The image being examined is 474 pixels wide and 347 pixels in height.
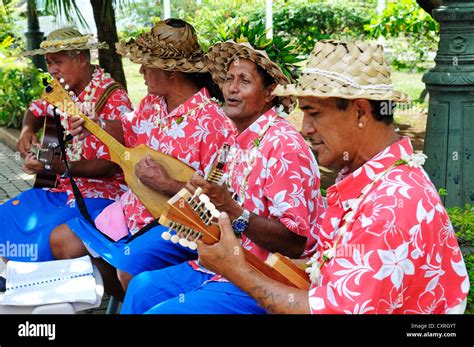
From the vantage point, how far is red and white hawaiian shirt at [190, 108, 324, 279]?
9.98ft

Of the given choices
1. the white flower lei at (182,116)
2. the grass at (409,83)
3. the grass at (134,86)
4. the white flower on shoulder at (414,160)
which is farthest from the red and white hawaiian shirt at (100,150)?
the grass at (409,83)

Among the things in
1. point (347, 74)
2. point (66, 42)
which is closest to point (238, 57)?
point (347, 74)

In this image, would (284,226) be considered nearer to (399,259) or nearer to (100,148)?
(399,259)

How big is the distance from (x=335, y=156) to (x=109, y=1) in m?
3.66

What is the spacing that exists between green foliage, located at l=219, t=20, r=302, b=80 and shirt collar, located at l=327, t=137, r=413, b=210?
1.13 m

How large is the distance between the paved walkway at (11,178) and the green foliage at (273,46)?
12.7ft

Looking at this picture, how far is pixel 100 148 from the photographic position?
4.34 meters

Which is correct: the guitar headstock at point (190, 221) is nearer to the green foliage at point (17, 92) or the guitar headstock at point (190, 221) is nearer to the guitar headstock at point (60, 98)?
the guitar headstock at point (60, 98)

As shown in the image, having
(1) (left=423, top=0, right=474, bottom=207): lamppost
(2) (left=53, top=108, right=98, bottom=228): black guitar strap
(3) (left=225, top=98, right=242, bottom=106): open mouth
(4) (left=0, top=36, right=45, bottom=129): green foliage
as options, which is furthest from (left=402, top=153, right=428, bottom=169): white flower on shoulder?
(4) (left=0, top=36, right=45, bottom=129): green foliage

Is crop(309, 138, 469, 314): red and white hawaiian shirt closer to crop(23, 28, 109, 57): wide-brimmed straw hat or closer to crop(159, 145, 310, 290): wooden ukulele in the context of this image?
crop(159, 145, 310, 290): wooden ukulele

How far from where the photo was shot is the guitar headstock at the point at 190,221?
2.57 metres

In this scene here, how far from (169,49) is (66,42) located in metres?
0.78

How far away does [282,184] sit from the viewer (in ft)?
10.0

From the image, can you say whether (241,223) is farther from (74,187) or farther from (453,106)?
(453,106)
